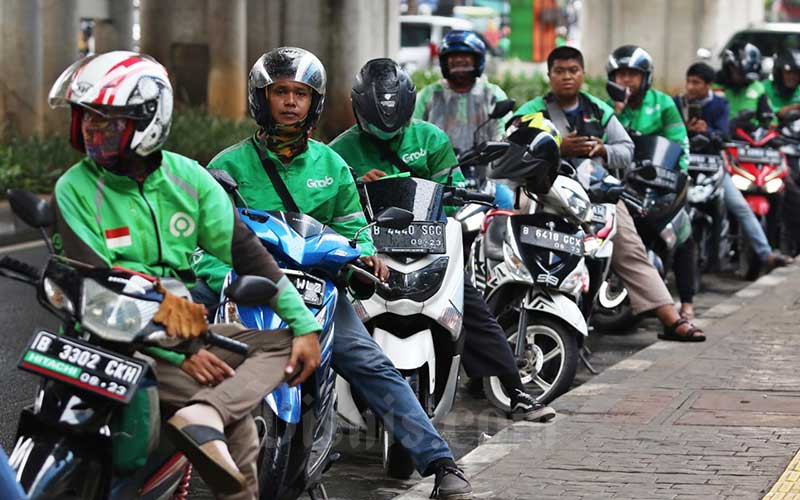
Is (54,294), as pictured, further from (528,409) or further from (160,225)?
(528,409)

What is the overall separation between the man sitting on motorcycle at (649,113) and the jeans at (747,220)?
76.2 inches

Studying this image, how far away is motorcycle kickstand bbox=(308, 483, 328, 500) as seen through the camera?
6.07 metres

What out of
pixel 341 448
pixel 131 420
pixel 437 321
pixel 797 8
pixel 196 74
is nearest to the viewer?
pixel 131 420

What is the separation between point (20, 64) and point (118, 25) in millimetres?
3390

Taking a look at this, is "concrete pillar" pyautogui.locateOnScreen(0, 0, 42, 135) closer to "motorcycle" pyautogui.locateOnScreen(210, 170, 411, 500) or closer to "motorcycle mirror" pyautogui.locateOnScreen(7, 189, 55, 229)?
"motorcycle" pyautogui.locateOnScreen(210, 170, 411, 500)

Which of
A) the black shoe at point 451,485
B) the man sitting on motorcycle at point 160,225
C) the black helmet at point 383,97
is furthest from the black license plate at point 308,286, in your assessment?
the black helmet at point 383,97

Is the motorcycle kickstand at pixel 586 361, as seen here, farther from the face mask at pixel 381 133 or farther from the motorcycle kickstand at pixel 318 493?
the motorcycle kickstand at pixel 318 493

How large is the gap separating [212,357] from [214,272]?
4.31 ft

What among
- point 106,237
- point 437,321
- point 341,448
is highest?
point 106,237

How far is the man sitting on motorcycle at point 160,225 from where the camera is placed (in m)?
4.61

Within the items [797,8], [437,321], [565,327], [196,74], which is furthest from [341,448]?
[797,8]

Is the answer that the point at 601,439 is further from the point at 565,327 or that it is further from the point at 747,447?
the point at 565,327

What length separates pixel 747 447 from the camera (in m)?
7.01

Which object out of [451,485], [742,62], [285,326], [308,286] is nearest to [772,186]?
[742,62]
